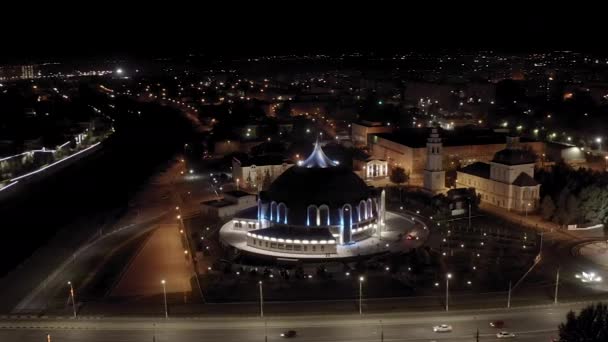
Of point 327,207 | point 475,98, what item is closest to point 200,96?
point 475,98

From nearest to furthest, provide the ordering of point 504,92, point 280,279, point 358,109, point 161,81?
point 280,279 → point 358,109 → point 504,92 → point 161,81

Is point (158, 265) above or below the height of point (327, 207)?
below

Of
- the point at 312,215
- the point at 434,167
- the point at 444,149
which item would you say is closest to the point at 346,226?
the point at 312,215

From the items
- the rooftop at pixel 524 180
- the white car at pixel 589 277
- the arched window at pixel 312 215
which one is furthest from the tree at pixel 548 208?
the arched window at pixel 312 215

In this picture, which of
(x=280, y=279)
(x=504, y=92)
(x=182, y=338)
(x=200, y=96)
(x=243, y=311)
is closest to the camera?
(x=182, y=338)

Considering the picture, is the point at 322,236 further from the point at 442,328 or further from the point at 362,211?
the point at 442,328

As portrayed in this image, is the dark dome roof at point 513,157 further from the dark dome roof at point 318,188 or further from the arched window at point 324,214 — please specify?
the arched window at point 324,214

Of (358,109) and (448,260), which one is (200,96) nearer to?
(358,109)
